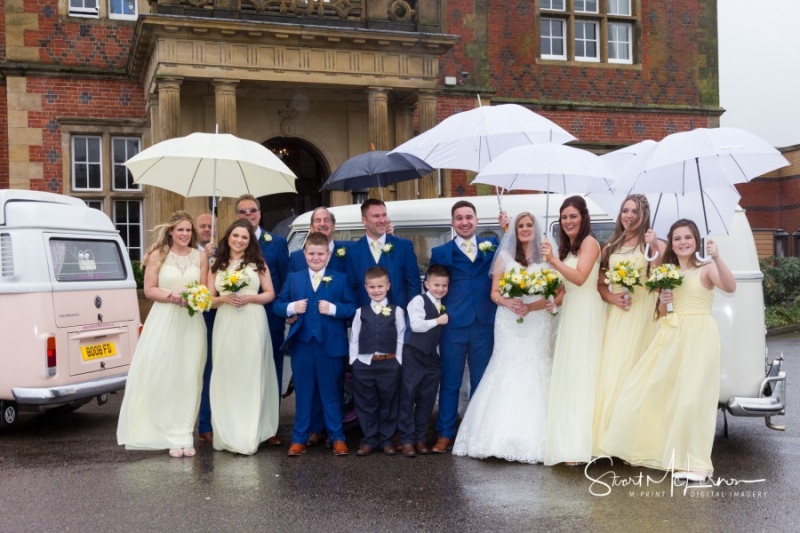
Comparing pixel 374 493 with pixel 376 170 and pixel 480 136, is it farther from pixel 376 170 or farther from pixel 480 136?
pixel 376 170

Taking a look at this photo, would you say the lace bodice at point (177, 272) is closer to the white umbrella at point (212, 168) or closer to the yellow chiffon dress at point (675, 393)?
the white umbrella at point (212, 168)

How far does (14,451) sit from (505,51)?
15.1m

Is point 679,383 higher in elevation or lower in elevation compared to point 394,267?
lower

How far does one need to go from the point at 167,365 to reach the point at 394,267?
2018 mm

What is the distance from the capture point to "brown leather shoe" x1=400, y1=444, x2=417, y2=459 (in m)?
6.71

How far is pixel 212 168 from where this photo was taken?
7.96 metres

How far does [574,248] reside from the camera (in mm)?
6656

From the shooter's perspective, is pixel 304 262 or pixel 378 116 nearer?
pixel 304 262

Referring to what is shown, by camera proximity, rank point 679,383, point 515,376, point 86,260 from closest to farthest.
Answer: point 679,383, point 515,376, point 86,260

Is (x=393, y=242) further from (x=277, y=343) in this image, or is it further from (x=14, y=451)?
(x=14, y=451)

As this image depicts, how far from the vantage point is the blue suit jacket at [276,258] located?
7629 millimetres

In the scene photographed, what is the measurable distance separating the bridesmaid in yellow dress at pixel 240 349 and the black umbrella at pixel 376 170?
65.8 inches

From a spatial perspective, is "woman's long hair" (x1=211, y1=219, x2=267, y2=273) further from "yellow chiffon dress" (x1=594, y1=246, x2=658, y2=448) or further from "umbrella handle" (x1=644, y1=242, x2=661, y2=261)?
"umbrella handle" (x1=644, y1=242, x2=661, y2=261)

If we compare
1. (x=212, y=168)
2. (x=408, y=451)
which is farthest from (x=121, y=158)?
(x=408, y=451)
